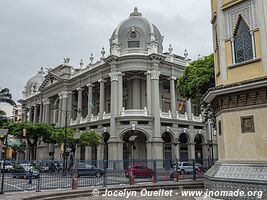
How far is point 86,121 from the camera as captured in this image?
41156 mm

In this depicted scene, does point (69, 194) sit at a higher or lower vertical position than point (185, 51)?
lower

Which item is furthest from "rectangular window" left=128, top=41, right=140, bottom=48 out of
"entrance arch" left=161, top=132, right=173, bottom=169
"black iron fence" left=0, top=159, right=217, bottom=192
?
"black iron fence" left=0, top=159, right=217, bottom=192

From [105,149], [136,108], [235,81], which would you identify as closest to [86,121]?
[105,149]

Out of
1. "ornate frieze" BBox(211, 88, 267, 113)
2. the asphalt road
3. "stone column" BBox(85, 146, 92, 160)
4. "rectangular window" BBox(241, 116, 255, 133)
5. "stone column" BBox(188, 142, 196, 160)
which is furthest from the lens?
"stone column" BBox(85, 146, 92, 160)

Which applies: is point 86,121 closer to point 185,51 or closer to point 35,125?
point 35,125

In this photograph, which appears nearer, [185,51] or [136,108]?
[136,108]

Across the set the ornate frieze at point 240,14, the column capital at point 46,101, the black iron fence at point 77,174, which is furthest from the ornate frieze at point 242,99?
the column capital at point 46,101

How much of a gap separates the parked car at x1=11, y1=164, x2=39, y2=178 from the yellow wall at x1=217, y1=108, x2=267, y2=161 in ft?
35.3

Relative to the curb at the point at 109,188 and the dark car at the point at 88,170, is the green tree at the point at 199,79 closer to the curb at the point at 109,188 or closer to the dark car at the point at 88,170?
the curb at the point at 109,188

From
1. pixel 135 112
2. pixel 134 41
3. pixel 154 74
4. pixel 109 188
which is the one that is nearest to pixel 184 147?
pixel 135 112

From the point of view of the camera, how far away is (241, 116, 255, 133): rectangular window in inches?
452

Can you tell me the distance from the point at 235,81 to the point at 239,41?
68.0 inches

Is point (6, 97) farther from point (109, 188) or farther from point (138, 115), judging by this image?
point (109, 188)

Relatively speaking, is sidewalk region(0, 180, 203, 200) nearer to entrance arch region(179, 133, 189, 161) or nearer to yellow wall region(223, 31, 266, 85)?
yellow wall region(223, 31, 266, 85)
